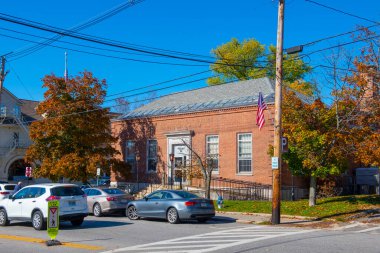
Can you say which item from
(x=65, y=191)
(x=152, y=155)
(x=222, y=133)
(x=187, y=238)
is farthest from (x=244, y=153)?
(x=187, y=238)

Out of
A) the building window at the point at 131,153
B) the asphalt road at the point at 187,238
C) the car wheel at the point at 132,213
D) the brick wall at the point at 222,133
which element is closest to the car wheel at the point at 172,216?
the asphalt road at the point at 187,238

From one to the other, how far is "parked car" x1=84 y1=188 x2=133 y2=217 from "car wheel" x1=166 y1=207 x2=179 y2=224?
4.07 m

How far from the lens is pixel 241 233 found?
1584cm

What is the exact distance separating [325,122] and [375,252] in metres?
11.5

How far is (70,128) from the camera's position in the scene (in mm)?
34188

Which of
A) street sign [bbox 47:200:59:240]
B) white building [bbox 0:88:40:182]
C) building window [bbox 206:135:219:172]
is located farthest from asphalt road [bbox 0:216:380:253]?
white building [bbox 0:88:40:182]

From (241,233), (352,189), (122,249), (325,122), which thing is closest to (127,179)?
(352,189)

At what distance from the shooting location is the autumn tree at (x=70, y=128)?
33.5 meters

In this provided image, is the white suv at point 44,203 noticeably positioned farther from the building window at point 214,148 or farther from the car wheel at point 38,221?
the building window at point 214,148

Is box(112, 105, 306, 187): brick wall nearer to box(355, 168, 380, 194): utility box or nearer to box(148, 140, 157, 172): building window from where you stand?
box(148, 140, 157, 172): building window

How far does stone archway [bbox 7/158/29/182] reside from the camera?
54.5m

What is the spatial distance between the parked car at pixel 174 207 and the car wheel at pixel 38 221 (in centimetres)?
464

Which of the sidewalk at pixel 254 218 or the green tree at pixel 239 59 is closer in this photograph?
the sidewalk at pixel 254 218

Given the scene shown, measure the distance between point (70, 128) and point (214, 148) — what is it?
10.5 m
